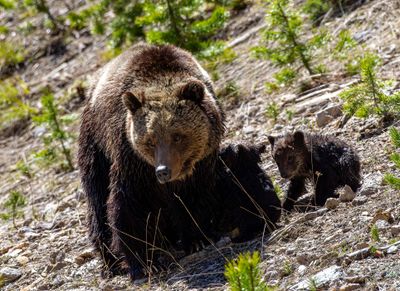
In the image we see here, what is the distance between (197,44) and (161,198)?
4.94 m

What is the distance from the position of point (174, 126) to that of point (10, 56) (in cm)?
1229

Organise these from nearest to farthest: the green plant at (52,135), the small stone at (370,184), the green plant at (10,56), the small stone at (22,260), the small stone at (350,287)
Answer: the small stone at (350,287) < the small stone at (370,184) < the small stone at (22,260) < the green plant at (52,135) < the green plant at (10,56)

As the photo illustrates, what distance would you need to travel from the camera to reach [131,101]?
726 cm

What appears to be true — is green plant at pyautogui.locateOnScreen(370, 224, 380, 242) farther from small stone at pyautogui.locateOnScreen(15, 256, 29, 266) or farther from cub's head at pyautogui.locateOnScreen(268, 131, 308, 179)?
small stone at pyautogui.locateOnScreen(15, 256, 29, 266)

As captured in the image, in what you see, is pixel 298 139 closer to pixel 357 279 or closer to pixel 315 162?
pixel 315 162

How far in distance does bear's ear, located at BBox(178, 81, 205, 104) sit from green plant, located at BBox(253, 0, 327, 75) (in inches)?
132

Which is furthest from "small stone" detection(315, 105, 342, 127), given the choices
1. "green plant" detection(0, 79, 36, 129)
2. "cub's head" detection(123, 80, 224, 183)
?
"green plant" detection(0, 79, 36, 129)

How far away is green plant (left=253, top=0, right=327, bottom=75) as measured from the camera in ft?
34.1

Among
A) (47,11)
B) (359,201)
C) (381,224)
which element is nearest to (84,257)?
(359,201)

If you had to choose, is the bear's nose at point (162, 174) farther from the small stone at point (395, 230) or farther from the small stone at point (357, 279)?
the small stone at point (357, 279)

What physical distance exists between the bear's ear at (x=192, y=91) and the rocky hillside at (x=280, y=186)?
4.40 ft

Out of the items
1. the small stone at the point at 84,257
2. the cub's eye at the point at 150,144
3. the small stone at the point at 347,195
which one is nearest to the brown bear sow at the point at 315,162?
the small stone at the point at 347,195

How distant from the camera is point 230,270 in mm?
4402

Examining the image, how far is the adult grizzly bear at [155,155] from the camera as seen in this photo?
23.6 ft
